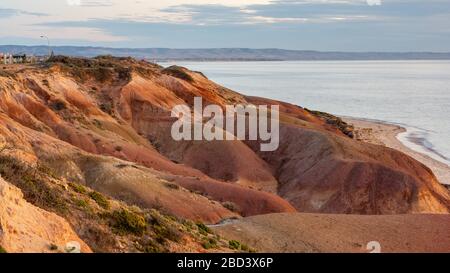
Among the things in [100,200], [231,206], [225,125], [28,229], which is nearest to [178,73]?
[225,125]

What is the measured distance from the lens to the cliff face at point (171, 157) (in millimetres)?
28328

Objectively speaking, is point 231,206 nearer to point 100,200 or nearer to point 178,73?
point 100,200

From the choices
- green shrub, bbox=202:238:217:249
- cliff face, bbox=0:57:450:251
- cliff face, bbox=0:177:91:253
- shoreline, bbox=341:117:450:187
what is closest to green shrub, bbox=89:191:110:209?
green shrub, bbox=202:238:217:249

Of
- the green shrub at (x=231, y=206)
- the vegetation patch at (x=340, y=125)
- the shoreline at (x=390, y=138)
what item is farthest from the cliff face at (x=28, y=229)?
the vegetation patch at (x=340, y=125)

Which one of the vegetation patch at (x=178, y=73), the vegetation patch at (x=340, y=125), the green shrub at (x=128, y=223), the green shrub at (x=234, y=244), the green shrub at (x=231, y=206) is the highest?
the vegetation patch at (x=178, y=73)

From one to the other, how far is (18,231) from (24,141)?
1990 cm

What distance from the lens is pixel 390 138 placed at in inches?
2800

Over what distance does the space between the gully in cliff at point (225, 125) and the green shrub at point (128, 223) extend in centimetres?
3105

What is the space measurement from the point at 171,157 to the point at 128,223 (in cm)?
3121

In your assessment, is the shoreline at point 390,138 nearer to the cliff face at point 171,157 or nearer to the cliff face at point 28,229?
the cliff face at point 171,157

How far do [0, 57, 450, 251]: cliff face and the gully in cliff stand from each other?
30.0 inches

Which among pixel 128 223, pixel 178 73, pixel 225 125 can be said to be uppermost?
pixel 178 73

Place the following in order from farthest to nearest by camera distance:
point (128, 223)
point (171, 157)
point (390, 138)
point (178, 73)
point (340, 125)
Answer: point (390, 138)
point (340, 125)
point (178, 73)
point (171, 157)
point (128, 223)

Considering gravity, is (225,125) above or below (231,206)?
above
